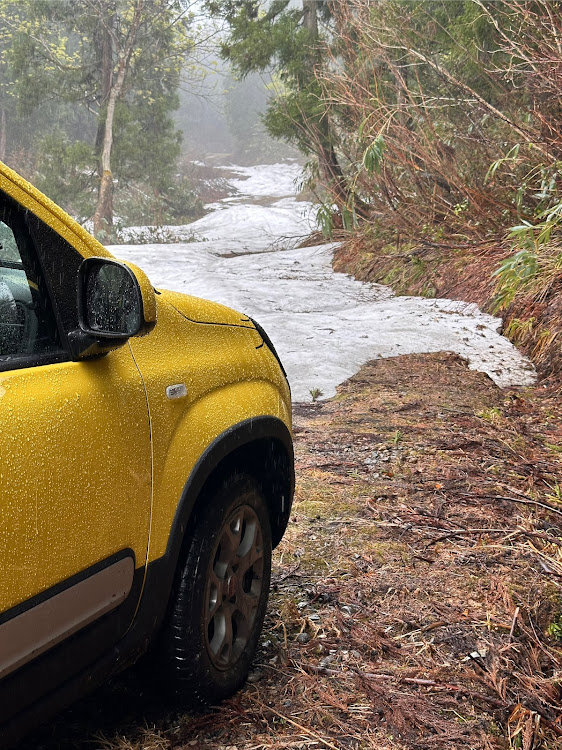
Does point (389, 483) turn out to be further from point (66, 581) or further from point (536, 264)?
point (536, 264)

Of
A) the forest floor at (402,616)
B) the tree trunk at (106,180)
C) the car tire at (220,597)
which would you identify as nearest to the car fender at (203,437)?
the car tire at (220,597)

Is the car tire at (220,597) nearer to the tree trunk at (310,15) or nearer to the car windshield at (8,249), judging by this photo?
the car windshield at (8,249)

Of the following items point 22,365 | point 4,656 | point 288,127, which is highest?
point 288,127

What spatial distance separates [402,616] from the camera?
2.62 metres

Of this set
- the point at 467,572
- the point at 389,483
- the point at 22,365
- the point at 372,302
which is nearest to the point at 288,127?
the point at 372,302

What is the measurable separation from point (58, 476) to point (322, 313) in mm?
8019

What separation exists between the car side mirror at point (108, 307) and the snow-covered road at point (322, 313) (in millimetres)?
4748

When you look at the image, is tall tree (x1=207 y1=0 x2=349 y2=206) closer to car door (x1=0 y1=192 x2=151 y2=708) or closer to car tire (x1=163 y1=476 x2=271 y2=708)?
car tire (x1=163 y1=476 x2=271 y2=708)

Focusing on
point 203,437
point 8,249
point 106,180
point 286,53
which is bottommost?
point 203,437

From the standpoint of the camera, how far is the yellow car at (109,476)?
1312 millimetres

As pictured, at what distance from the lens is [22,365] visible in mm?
1409

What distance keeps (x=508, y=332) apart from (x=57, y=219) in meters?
6.55

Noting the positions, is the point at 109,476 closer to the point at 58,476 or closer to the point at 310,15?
the point at 58,476

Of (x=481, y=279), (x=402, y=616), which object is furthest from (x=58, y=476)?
(x=481, y=279)
